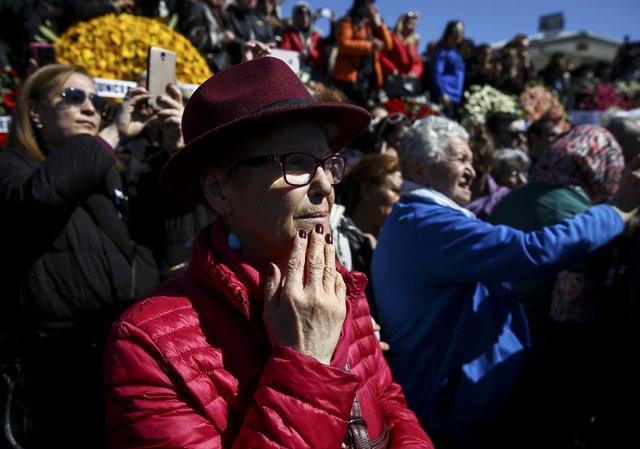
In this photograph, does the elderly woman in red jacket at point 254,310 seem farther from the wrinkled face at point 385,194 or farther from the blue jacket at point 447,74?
the blue jacket at point 447,74

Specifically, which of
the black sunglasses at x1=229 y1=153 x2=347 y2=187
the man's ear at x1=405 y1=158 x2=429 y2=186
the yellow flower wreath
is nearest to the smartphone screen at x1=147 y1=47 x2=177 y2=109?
the yellow flower wreath

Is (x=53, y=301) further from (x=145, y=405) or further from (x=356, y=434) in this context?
(x=356, y=434)

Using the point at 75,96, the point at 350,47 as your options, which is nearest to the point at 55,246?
the point at 75,96

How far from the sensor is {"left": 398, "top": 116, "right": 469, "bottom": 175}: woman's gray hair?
3.18 m

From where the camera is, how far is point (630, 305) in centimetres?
298

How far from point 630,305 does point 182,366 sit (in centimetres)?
253

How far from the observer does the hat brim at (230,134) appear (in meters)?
1.54

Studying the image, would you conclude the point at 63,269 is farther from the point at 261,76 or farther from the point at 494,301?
the point at 494,301

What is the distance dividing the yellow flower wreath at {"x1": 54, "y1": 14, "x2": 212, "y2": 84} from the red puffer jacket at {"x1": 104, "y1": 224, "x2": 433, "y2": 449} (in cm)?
272

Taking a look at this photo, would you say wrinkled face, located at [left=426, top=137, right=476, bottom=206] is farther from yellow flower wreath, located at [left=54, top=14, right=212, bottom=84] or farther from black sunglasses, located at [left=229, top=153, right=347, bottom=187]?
yellow flower wreath, located at [left=54, top=14, right=212, bottom=84]

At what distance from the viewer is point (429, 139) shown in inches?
127

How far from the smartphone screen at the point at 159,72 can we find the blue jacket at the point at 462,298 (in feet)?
4.73

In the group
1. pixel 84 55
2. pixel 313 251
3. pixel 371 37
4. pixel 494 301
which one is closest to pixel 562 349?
pixel 494 301

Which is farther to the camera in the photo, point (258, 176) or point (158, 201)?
point (158, 201)
